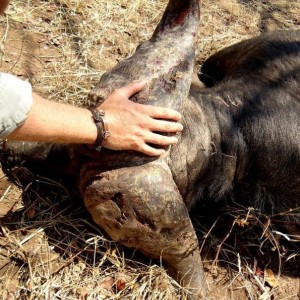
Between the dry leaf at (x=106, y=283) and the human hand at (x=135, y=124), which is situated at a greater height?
the human hand at (x=135, y=124)

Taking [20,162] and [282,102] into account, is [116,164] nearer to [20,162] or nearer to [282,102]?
[20,162]

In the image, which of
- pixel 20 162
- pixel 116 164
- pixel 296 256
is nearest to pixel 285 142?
pixel 296 256

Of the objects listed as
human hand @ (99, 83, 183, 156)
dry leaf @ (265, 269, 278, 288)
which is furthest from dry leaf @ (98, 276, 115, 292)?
dry leaf @ (265, 269, 278, 288)

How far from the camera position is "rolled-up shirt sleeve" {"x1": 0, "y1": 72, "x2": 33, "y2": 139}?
6.48 ft

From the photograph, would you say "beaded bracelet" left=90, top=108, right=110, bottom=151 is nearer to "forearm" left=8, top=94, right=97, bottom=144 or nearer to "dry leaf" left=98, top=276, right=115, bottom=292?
"forearm" left=8, top=94, right=97, bottom=144

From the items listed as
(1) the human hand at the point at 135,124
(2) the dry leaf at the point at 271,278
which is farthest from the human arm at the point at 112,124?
(2) the dry leaf at the point at 271,278

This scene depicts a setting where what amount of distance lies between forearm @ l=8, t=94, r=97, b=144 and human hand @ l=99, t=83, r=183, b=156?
0.28 feet

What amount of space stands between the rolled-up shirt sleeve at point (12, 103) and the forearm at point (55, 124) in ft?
0.12

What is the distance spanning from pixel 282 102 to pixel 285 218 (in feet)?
2.14

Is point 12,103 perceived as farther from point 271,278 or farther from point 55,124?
point 271,278

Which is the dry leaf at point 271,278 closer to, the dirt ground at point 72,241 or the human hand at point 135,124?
the dirt ground at point 72,241

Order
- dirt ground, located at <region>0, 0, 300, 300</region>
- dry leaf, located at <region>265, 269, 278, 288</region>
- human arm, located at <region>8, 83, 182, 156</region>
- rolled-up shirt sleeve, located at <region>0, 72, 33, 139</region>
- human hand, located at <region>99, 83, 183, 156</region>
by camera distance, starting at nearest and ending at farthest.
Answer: rolled-up shirt sleeve, located at <region>0, 72, 33, 139</region>, human arm, located at <region>8, 83, 182, 156</region>, human hand, located at <region>99, 83, 183, 156</region>, dirt ground, located at <region>0, 0, 300, 300</region>, dry leaf, located at <region>265, 269, 278, 288</region>

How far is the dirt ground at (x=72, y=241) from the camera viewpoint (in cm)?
256

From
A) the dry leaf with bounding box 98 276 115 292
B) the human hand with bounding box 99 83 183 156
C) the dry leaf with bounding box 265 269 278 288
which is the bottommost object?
the dry leaf with bounding box 265 269 278 288
